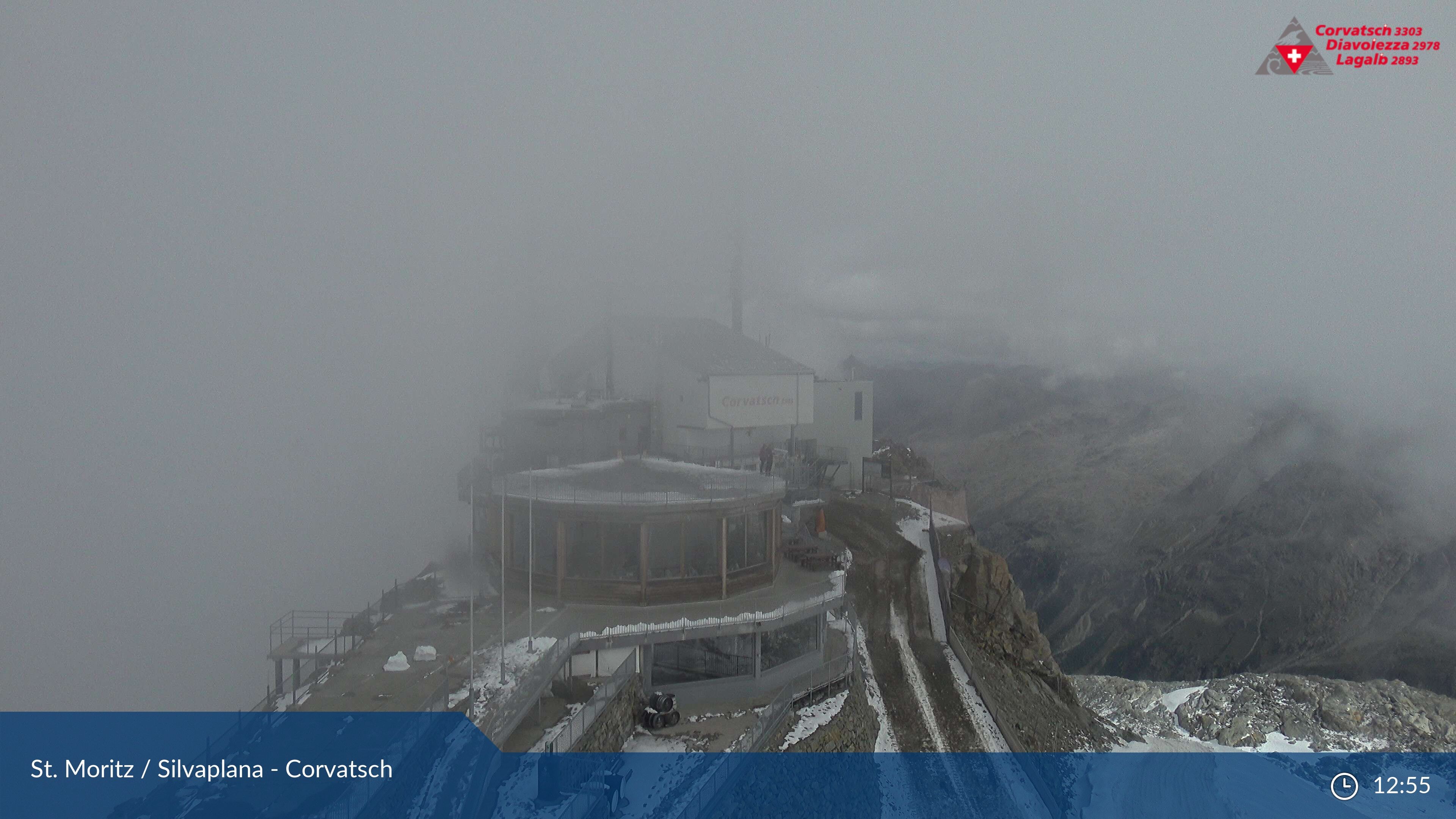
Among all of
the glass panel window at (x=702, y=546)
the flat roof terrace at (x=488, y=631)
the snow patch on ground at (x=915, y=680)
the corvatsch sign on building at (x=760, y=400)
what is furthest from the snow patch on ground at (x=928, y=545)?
the glass panel window at (x=702, y=546)

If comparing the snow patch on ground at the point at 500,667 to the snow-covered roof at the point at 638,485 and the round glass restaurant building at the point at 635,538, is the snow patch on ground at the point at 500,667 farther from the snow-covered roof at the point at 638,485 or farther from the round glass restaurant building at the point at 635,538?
the snow-covered roof at the point at 638,485

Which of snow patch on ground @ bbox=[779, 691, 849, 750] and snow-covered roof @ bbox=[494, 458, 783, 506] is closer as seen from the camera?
snow patch on ground @ bbox=[779, 691, 849, 750]

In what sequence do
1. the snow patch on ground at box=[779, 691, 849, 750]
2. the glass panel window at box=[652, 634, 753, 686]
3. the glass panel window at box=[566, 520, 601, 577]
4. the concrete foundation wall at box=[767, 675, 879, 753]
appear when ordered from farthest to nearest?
the glass panel window at box=[566, 520, 601, 577] < the glass panel window at box=[652, 634, 753, 686] < the snow patch on ground at box=[779, 691, 849, 750] < the concrete foundation wall at box=[767, 675, 879, 753]

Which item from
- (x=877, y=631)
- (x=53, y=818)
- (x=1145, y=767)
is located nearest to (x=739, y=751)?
(x=877, y=631)

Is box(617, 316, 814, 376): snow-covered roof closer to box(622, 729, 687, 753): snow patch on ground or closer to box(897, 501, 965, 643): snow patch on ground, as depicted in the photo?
box(897, 501, 965, 643): snow patch on ground

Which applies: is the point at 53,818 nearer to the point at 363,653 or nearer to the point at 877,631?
the point at 363,653

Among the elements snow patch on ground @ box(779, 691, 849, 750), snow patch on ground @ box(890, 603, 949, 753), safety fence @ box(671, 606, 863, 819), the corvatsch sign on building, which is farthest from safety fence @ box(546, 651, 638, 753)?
the corvatsch sign on building

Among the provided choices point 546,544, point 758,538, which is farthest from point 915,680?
point 546,544

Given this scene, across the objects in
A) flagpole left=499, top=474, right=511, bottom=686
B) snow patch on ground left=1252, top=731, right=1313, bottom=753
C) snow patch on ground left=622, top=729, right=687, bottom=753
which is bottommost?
snow patch on ground left=1252, top=731, right=1313, bottom=753
